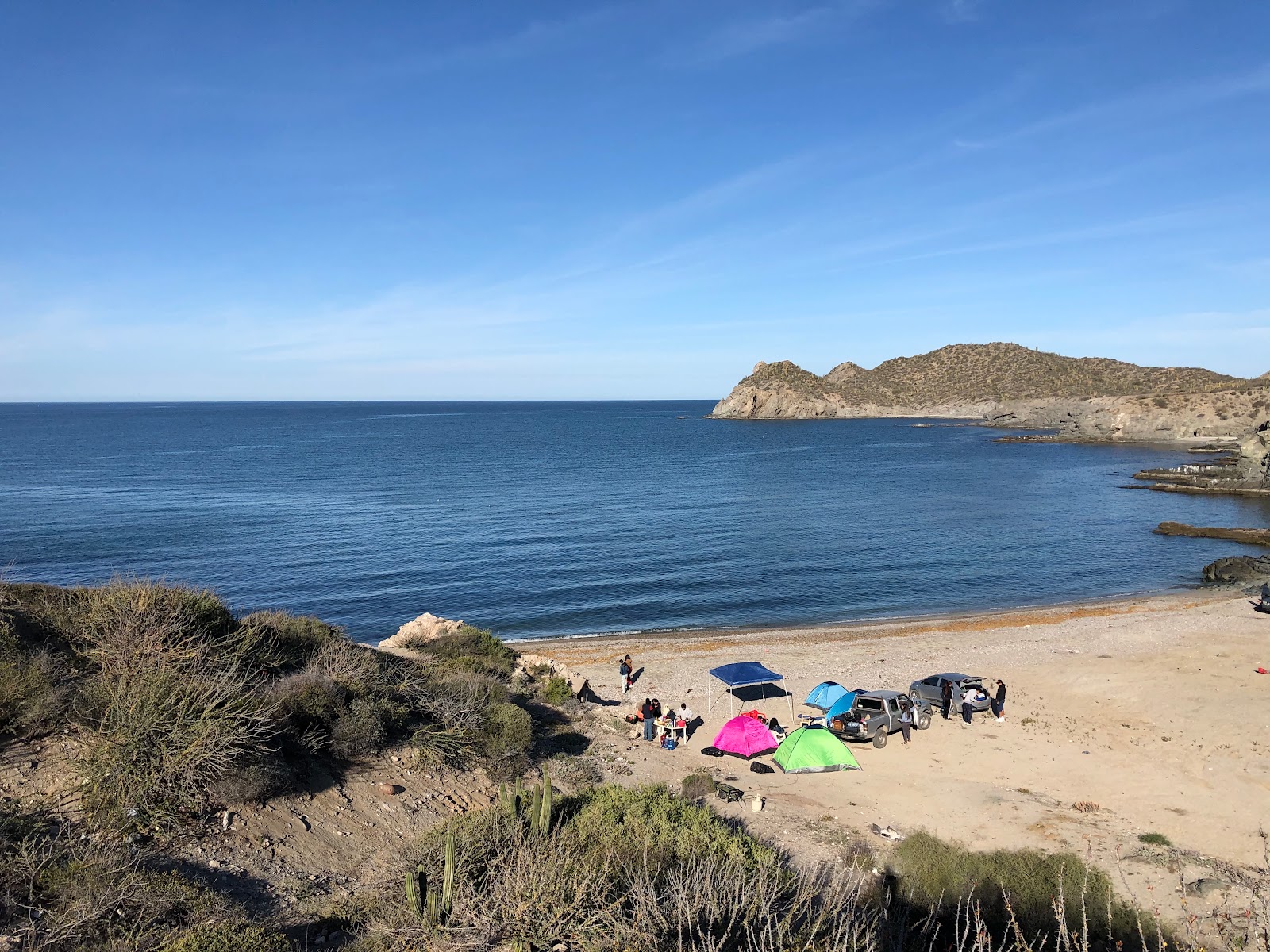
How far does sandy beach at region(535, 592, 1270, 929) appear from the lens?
44.0 feet

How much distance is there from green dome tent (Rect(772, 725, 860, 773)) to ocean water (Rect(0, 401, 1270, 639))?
46.8 feet

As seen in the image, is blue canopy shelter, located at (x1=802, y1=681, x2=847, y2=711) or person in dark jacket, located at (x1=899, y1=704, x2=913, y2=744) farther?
blue canopy shelter, located at (x1=802, y1=681, x2=847, y2=711)

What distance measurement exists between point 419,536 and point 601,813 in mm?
37876

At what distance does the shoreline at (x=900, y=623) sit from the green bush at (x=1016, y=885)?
57.4ft

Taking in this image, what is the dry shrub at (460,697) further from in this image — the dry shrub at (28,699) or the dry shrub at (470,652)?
the dry shrub at (28,699)

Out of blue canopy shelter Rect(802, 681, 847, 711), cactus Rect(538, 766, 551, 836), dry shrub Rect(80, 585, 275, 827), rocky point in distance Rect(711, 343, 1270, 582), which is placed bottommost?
blue canopy shelter Rect(802, 681, 847, 711)

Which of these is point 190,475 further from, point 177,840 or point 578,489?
point 177,840

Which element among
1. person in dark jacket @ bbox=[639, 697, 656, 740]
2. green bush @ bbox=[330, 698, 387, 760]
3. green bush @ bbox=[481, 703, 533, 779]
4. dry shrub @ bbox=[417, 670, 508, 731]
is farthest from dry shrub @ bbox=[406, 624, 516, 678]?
green bush @ bbox=[330, 698, 387, 760]

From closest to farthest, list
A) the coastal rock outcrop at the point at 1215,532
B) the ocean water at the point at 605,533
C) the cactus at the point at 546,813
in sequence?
the cactus at the point at 546,813 < the ocean water at the point at 605,533 < the coastal rock outcrop at the point at 1215,532

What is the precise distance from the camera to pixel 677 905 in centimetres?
730

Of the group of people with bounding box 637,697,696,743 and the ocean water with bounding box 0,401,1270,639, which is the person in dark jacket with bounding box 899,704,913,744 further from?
the ocean water with bounding box 0,401,1270,639

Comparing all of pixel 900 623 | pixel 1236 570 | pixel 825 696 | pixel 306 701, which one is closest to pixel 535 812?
pixel 306 701

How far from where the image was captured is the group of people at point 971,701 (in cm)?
1978

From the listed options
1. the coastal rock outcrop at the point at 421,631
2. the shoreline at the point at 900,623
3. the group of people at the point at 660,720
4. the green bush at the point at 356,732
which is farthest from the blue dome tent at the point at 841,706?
the green bush at the point at 356,732
